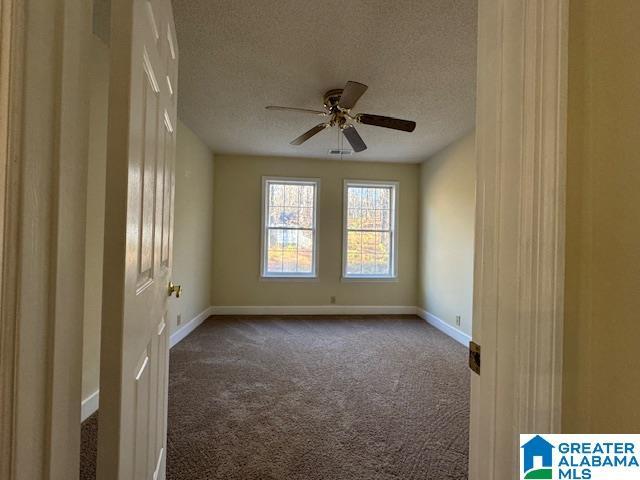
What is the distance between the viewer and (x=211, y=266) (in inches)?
198

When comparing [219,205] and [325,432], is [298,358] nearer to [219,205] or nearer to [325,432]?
[325,432]

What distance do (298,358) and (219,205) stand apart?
2.90 m

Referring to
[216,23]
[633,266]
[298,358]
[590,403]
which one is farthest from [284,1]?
[298,358]

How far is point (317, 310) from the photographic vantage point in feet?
17.4

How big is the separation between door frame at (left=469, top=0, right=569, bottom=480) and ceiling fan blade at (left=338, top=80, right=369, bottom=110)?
→ 5.29 ft

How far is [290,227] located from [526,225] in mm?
4779

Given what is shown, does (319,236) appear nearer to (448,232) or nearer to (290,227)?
(290,227)

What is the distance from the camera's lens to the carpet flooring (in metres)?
1.75

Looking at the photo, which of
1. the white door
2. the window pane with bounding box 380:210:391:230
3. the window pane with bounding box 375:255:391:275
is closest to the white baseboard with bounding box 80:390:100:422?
the white door

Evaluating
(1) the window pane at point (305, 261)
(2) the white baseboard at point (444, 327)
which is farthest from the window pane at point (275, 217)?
(2) the white baseboard at point (444, 327)

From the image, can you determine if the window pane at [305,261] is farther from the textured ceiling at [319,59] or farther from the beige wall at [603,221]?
the beige wall at [603,221]

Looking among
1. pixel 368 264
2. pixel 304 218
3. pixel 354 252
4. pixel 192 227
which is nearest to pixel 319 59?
pixel 192 227

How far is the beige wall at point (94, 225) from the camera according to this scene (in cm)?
196

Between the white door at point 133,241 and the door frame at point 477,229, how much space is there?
0.50ft
